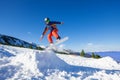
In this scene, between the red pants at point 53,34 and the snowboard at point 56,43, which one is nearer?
the red pants at point 53,34

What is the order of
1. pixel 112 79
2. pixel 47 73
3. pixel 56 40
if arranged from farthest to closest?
pixel 56 40
pixel 112 79
pixel 47 73

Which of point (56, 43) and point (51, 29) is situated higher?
point (51, 29)

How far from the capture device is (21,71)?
9281 mm

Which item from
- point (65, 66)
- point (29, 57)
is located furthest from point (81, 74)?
point (29, 57)

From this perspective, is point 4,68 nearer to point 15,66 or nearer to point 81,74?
point 15,66

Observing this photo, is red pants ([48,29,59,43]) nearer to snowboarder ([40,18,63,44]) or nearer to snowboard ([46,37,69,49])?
snowboarder ([40,18,63,44])

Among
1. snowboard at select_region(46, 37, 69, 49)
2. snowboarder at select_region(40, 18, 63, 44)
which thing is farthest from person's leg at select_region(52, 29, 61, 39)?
snowboard at select_region(46, 37, 69, 49)

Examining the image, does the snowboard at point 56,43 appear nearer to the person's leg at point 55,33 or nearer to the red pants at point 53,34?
the red pants at point 53,34

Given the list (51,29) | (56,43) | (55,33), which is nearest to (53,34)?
(55,33)

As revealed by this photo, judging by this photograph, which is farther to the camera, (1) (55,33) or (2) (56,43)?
(2) (56,43)

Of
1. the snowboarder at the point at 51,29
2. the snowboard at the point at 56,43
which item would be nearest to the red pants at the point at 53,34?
the snowboarder at the point at 51,29

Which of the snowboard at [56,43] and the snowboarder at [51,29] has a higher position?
the snowboarder at [51,29]

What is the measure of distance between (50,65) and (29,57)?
1626 mm

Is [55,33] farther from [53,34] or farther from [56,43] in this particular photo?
[56,43]
